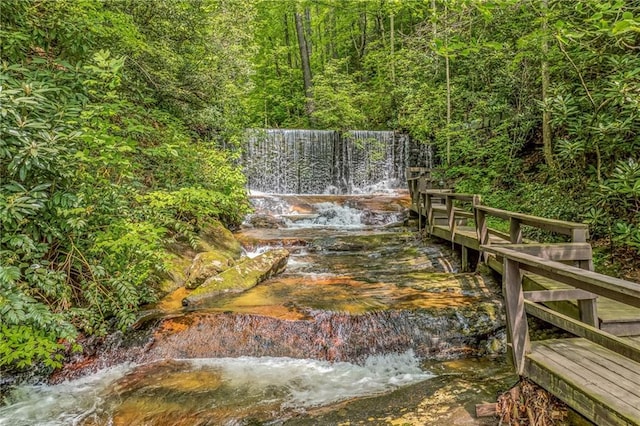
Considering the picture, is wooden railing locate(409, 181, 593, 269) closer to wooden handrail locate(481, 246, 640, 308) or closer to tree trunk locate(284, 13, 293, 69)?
wooden handrail locate(481, 246, 640, 308)

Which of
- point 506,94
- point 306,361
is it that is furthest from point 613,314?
point 506,94

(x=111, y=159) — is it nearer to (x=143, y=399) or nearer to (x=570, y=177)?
(x=143, y=399)

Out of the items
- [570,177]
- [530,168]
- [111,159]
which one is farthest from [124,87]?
[530,168]

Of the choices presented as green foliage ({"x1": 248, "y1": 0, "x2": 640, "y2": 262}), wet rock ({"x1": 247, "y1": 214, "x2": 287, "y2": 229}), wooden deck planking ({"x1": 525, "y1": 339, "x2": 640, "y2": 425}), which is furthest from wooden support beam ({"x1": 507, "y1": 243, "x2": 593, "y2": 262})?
wet rock ({"x1": 247, "y1": 214, "x2": 287, "y2": 229})

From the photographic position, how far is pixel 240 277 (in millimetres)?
6375

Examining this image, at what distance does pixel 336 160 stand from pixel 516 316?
46.3 ft

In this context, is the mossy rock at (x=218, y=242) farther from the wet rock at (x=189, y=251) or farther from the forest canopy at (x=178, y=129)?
the forest canopy at (x=178, y=129)

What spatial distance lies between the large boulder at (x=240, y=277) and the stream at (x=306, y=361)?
0.54ft

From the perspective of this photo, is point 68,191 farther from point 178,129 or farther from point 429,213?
point 429,213

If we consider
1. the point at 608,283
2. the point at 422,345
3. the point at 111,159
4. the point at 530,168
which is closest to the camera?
the point at 608,283

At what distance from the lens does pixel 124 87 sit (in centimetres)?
729

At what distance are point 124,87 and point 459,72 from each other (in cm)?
1086

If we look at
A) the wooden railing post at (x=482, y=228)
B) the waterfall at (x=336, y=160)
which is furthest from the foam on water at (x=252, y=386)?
the waterfall at (x=336, y=160)

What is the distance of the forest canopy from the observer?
3.80m
